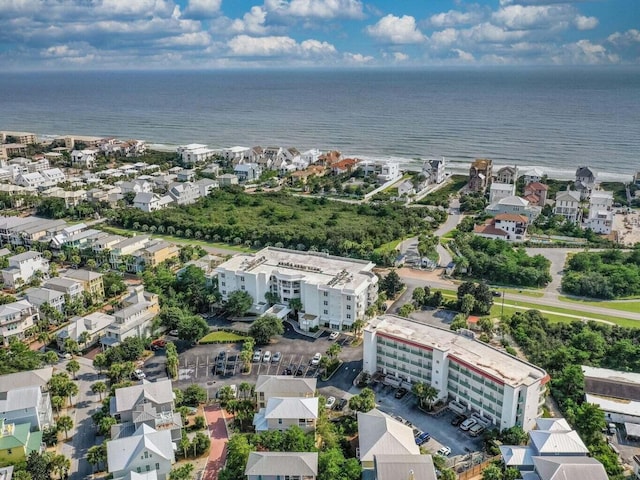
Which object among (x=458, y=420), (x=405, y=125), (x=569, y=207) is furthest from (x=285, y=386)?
(x=405, y=125)

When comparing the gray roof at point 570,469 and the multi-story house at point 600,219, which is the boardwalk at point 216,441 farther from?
the multi-story house at point 600,219

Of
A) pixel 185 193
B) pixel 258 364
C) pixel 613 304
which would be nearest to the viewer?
pixel 258 364

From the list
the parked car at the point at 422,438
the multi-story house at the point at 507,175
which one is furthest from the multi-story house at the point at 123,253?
the multi-story house at the point at 507,175

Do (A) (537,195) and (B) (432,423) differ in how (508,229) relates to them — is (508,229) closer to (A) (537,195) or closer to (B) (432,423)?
(A) (537,195)

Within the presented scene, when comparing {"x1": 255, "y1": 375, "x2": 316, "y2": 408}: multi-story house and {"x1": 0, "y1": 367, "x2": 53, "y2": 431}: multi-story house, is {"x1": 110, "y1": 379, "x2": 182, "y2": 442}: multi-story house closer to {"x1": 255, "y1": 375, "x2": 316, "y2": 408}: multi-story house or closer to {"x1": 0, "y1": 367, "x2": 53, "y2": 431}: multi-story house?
{"x1": 0, "y1": 367, "x2": 53, "y2": 431}: multi-story house

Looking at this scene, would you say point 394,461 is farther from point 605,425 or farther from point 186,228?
point 186,228
